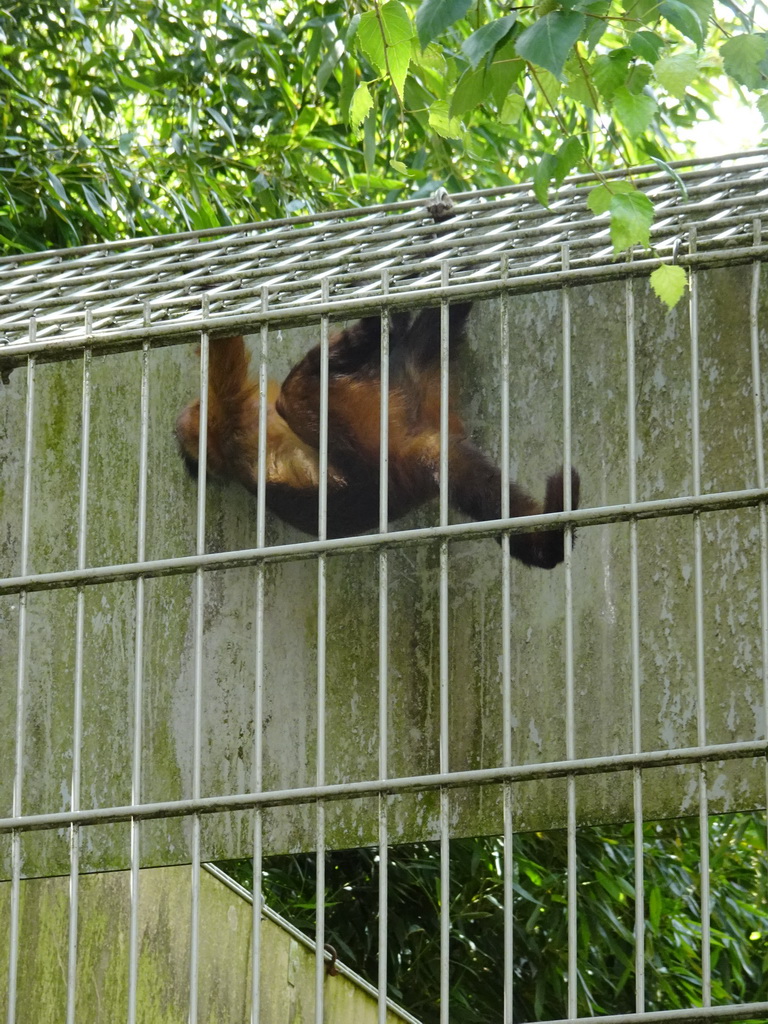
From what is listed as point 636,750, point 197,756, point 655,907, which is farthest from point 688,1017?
point 655,907

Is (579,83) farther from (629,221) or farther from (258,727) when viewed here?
(258,727)

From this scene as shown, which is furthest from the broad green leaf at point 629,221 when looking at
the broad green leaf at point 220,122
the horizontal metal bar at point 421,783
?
the broad green leaf at point 220,122

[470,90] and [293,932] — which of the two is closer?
[470,90]

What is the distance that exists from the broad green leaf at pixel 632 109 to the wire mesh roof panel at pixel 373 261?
0.29 ft

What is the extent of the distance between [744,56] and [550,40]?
26cm

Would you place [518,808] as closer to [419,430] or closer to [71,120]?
[419,430]

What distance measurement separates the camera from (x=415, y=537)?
6.38ft

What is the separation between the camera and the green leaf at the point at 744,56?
1737 millimetres

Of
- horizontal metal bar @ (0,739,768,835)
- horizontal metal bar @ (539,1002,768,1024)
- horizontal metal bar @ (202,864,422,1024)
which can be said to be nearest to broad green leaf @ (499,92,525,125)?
horizontal metal bar @ (0,739,768,835)

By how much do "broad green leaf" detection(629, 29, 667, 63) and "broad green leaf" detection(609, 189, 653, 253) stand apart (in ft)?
0.56

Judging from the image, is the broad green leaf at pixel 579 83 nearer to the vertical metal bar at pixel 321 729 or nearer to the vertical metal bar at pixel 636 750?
the vertical metal bar at pixel 636 750

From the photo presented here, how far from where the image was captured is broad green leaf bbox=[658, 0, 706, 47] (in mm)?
1665

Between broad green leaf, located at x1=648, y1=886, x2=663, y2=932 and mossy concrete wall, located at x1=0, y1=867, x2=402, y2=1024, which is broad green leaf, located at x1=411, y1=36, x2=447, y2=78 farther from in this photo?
broad green leaf, located at x1=648, y1=886, x2=663, y2=932

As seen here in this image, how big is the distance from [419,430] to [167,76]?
84.6 inches
